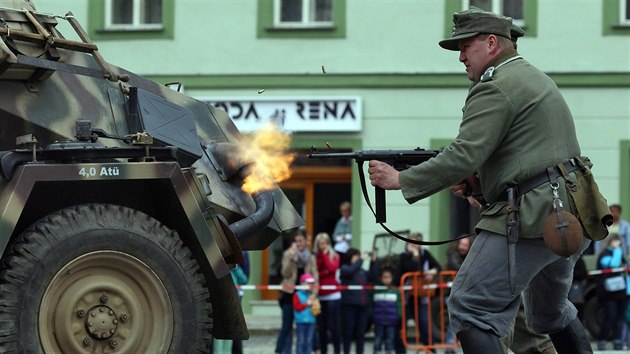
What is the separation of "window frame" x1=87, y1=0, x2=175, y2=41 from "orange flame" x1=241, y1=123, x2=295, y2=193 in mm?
13626

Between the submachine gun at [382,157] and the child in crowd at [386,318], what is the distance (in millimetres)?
9637

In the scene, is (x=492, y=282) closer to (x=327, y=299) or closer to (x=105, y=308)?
(x=105, y=308)

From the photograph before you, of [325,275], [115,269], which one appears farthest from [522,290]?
[325,275]

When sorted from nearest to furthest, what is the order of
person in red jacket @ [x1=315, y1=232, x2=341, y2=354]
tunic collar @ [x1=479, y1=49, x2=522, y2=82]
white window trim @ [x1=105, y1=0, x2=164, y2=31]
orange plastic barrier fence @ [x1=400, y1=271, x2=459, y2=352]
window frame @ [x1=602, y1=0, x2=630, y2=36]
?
tunic collar @ [x1=479, y1=49, x2=522, y2=82] < person in red jacket @ [x1=315, y1=232, x2=341, y2=354] < orange plastic barrier fence @ [x1=400, y1=271, x2=459, y2=352] < window frame @ [x1=602, y1=0, x2=630, y2=36] < white window trim @ [x1=105, y1=0, x2=164, y2=31]

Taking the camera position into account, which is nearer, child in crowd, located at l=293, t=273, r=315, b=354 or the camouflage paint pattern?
the camouflage paint pattern

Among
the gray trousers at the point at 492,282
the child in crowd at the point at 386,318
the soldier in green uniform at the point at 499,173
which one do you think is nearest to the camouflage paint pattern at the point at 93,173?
the soldier in green uniform at the point at 499,173

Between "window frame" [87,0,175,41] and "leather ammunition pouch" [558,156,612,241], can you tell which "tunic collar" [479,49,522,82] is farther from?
"window frame" [87,0,175,41]

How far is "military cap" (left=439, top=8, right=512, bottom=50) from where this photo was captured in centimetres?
753

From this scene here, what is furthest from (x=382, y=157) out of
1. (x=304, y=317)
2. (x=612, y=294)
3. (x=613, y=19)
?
(x=613, y=19)

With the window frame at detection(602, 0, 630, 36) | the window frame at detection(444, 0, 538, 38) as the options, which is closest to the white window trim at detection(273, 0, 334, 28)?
the window frame at detection(444, 0, 538, 38)

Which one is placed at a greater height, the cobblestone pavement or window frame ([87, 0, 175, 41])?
window frame ([87, 0, 175, 41])

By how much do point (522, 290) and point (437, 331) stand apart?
1076cm

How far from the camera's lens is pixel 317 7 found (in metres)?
23.0

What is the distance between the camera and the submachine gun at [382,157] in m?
7.69
